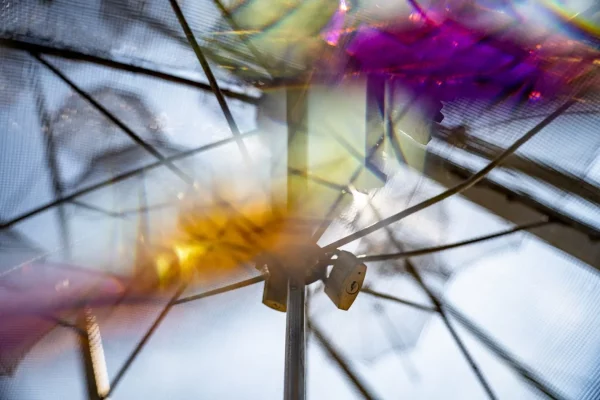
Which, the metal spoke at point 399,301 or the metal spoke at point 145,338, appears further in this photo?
the metal spoke at point 399,301

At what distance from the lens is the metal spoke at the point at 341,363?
10.7 feet

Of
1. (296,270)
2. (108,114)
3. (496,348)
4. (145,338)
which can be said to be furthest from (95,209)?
(496,348)

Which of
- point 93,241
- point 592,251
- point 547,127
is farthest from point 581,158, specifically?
point 93,241

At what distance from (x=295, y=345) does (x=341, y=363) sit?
1.22 metres

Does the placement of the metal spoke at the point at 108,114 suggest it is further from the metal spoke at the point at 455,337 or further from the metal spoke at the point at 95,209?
the metal spoke at the point at 455,337

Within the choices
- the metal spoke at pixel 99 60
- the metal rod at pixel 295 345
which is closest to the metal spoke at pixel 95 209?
the metal spoke at pixel 99 60

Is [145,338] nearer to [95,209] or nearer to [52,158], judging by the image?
[95,209]

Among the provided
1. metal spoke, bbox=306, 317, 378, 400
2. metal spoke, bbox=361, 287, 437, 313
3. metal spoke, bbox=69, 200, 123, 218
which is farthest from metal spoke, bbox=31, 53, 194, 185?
metal spoke, bbox=306, 317, 378, 400

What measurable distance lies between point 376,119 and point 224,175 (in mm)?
1199

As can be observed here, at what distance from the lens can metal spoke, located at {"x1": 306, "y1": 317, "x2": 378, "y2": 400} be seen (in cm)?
326

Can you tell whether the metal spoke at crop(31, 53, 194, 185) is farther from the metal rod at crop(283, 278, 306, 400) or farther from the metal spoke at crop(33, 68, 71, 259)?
the metal rod at crop(283, 278, 306, 400)

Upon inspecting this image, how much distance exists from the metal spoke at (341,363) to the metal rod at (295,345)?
3.51ft

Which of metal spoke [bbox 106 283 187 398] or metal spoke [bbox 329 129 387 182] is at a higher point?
metal spoke [bbox 329 129 387 182]

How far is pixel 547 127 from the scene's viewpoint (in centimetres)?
264
